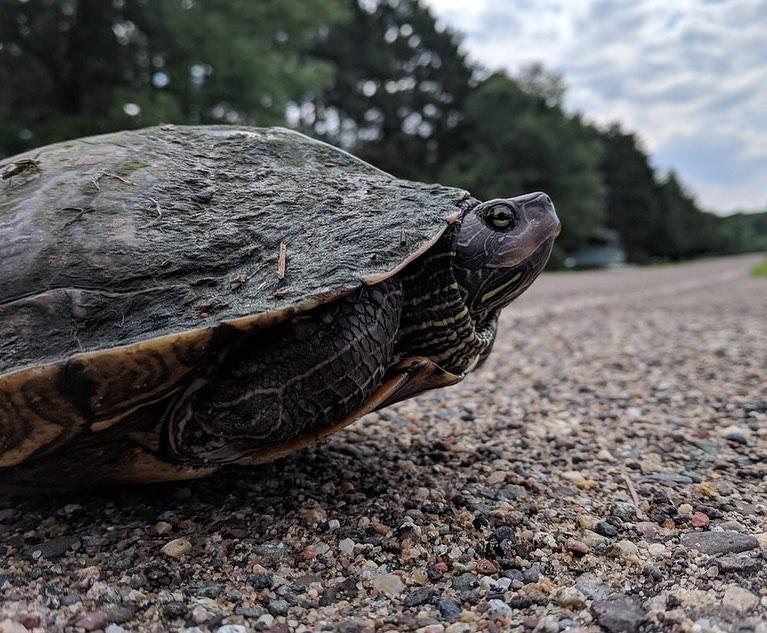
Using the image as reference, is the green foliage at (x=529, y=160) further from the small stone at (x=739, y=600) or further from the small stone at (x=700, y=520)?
the small stone at (x=739, y=600)

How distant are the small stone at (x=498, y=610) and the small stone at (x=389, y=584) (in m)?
0.18

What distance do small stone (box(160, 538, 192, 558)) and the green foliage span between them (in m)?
23.7

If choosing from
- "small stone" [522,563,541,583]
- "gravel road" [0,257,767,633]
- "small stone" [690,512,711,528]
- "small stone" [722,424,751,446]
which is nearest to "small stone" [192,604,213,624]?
"gravel road" [0,257,767,633]

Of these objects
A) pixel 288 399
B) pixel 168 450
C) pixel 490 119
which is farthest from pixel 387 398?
pixel 490 119

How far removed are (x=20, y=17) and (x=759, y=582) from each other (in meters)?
13.2

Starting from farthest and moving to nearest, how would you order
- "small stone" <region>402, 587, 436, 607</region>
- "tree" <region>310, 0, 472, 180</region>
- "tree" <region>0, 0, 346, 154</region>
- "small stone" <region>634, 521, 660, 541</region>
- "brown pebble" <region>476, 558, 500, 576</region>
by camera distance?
"tree" <region>310, 0, 472, 180</region> → "tree" <region>0, 0, 346, 154</region> → "small stone" <region>634, 521, 660, 541</region> → "brown pebble" <region>476, 558, 500, 576</region> → "small stone" <region>402, 587, 436, 607</region>

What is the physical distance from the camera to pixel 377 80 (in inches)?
1283

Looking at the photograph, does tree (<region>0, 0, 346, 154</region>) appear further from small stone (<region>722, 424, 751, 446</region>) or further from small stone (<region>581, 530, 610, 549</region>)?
small stone (<region>581, 530, 610, 549</region>)

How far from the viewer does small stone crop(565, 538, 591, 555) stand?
1.35 metres

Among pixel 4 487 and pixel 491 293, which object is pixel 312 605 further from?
pixel 491 293

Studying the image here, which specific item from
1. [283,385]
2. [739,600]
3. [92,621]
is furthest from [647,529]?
[92,621]

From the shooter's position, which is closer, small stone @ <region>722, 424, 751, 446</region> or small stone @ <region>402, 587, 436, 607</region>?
small stone @ <region>402, 587, 436, 607</region>

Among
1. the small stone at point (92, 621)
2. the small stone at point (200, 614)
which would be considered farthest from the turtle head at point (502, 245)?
the small stone at point (92, 621)

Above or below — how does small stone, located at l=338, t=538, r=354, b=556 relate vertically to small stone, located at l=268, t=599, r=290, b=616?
above
